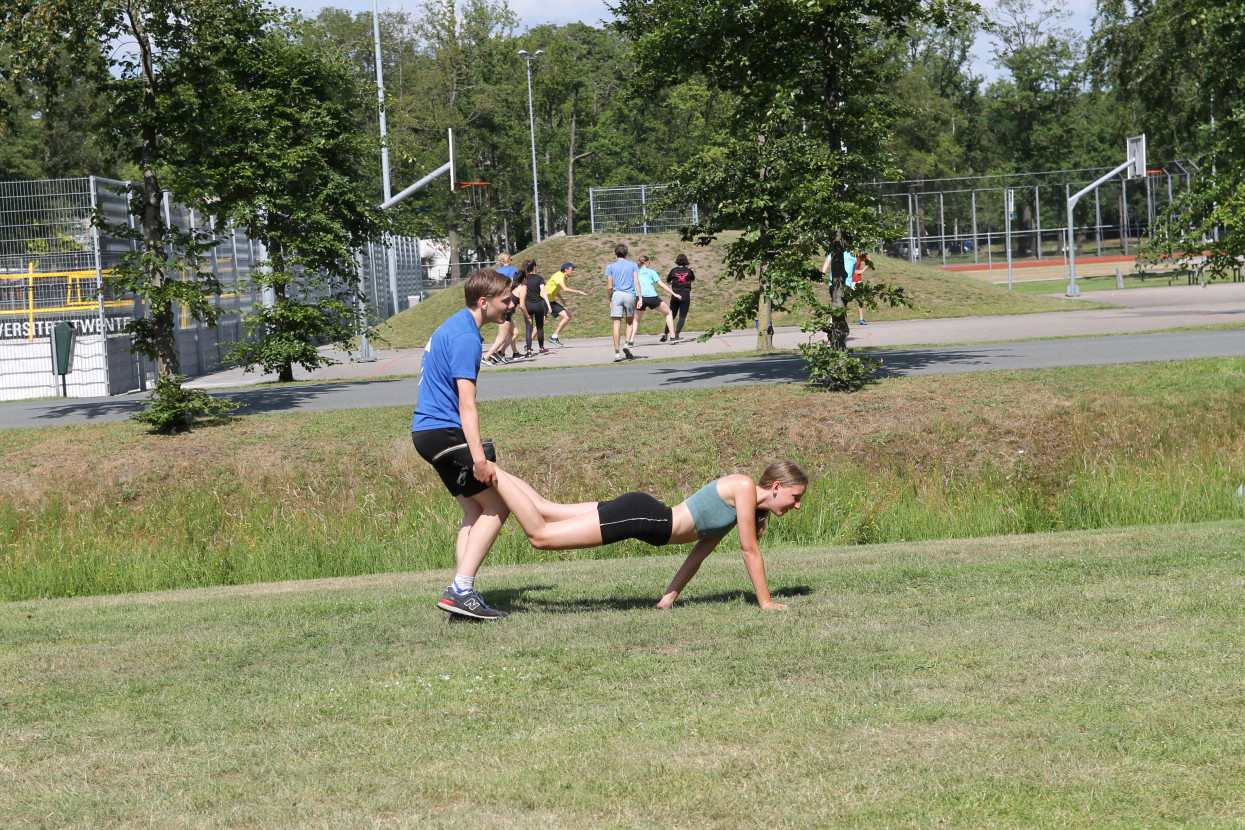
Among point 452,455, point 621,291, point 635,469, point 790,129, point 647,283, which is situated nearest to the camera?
point 452,455

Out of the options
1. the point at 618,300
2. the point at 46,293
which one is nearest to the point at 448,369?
the point at 618,300

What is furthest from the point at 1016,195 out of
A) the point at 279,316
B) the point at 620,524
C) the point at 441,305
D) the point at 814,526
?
the point at 620,524

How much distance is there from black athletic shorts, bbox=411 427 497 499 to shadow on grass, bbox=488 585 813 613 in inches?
35.1

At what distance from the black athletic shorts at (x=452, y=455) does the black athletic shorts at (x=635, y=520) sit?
0.70 m

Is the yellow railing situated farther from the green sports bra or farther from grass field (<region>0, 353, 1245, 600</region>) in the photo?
the green sports bra

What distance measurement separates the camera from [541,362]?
904 inches

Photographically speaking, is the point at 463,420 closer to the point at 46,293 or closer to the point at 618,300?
the point at 618,300

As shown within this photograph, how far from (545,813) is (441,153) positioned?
7106 centimetres

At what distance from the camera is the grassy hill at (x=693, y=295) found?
31172 mm

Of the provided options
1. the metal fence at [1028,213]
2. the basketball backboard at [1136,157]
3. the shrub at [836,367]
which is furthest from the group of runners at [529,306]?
the metal fence at [1028,213]

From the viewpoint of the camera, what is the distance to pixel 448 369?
6.71 metres

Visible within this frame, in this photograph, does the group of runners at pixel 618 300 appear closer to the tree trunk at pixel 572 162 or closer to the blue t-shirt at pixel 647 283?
the blue t-shirt at pixel 647 283

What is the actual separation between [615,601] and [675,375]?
10784 millimetres

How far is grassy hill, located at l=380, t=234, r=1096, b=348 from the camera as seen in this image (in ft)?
102
